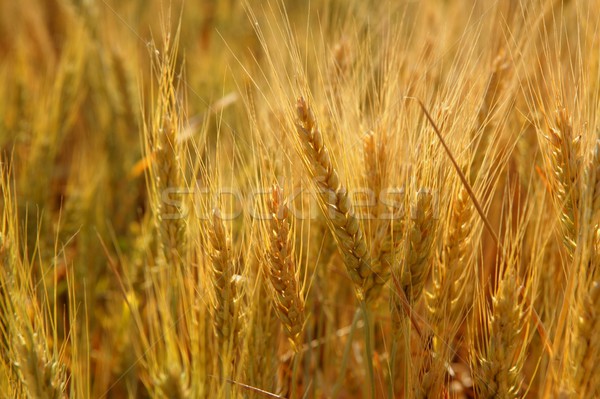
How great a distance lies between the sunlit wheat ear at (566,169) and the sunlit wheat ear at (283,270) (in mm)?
498

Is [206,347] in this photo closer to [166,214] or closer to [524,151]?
[166,214]

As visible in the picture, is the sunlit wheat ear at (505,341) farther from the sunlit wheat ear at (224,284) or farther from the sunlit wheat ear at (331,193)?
the sunlit wheat ear at (224,284)

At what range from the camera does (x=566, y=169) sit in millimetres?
1156

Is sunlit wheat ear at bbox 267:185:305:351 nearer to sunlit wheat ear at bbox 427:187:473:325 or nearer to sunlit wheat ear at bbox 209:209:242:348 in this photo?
sunlit wheat ear at bbox 209:209:242:348

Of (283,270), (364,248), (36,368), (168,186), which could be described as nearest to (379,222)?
(364,248)

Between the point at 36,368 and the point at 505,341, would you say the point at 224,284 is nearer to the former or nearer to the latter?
the point at 36,368

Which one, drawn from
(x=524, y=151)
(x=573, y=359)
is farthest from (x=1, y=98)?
(x=573, y=359)

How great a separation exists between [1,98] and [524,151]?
1.83m

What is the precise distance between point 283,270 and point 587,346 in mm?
513

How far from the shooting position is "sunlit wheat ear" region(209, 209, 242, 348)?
3.77ft

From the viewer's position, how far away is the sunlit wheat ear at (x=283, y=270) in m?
1.12

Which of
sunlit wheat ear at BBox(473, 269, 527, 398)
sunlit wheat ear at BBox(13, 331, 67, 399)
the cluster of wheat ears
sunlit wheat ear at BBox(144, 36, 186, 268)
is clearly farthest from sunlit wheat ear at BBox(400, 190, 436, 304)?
sunlit wheat ear at BBox(13, 331, 67, 399)

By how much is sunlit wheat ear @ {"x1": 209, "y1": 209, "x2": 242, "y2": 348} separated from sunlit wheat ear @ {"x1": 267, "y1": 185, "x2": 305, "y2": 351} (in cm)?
7

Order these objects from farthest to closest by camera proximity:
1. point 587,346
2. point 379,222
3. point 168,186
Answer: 1. point 168,186
2. point 379,222
3. point 587,346
